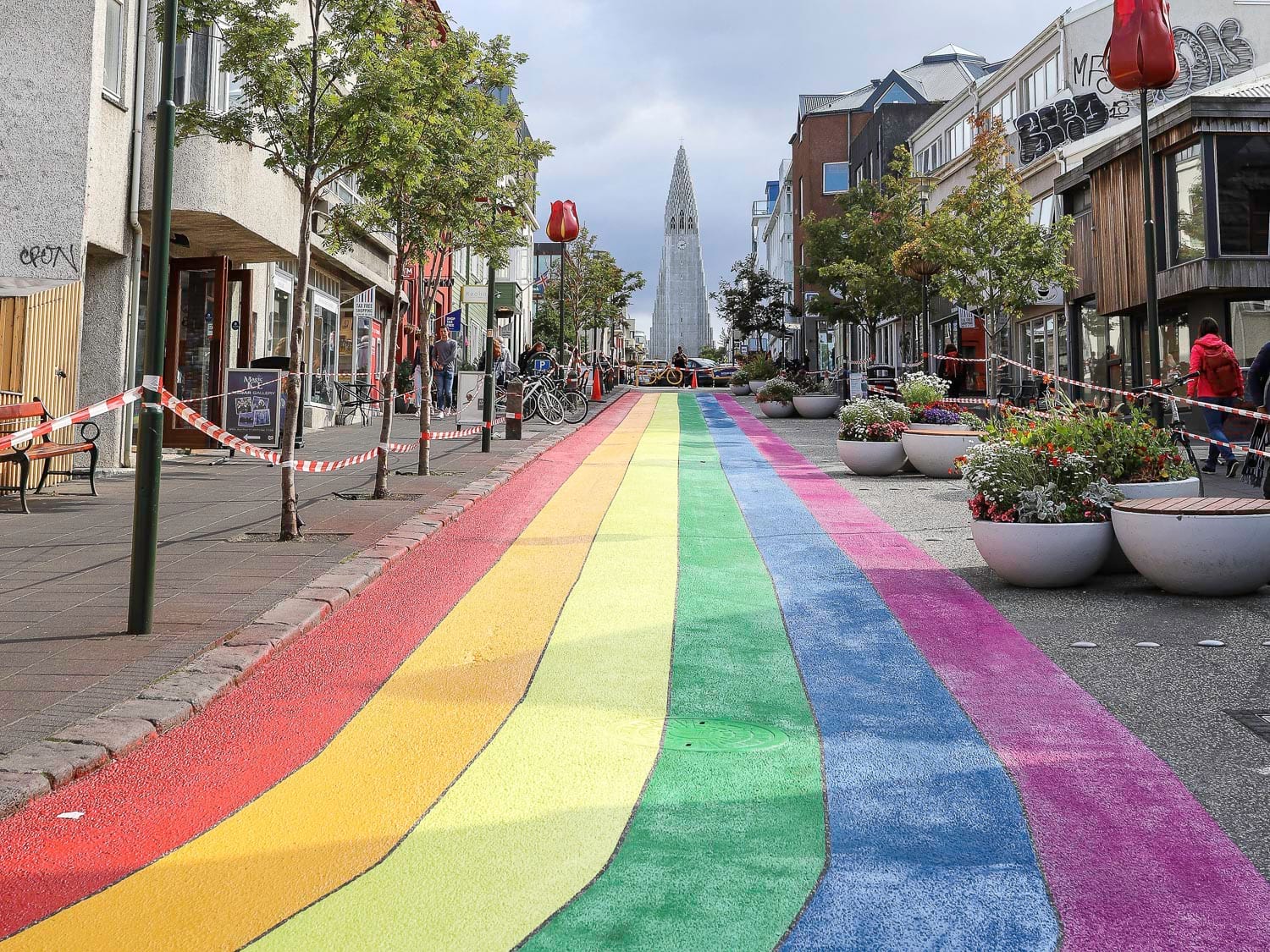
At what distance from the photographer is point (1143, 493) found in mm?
8297

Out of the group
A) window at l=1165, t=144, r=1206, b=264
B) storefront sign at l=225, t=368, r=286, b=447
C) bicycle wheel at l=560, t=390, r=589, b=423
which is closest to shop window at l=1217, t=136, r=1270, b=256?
window at l=1165, t=144, r=1206, b=264

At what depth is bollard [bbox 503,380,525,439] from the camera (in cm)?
2072

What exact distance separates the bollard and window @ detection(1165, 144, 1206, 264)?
41.4ft

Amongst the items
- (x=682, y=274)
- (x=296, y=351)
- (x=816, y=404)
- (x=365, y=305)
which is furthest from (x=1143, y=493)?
(x=682, y=274)

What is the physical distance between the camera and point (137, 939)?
3.15m

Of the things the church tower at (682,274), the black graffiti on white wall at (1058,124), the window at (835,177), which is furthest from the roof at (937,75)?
the church tower at (682,274)

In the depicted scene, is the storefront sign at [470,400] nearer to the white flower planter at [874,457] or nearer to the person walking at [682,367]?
the white flower planter at [874,457]

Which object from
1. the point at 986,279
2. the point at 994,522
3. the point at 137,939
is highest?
the point at 986,279

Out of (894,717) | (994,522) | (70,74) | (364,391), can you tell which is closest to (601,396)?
Answer: (364,391)

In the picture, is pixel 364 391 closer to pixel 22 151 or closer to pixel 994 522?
pixel 22 151

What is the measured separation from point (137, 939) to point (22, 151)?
1269 cm

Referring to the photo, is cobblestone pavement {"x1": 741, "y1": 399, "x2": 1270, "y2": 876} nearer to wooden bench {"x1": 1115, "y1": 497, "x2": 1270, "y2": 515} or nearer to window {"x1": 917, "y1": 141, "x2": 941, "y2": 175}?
wooden bench {"x1": 1115, "y1": 497, "x2": 1270, "y2": 515}

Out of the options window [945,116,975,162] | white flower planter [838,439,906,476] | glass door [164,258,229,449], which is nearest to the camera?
white flower planter [838,439,906,476]

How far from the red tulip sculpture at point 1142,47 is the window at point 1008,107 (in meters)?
23.5
